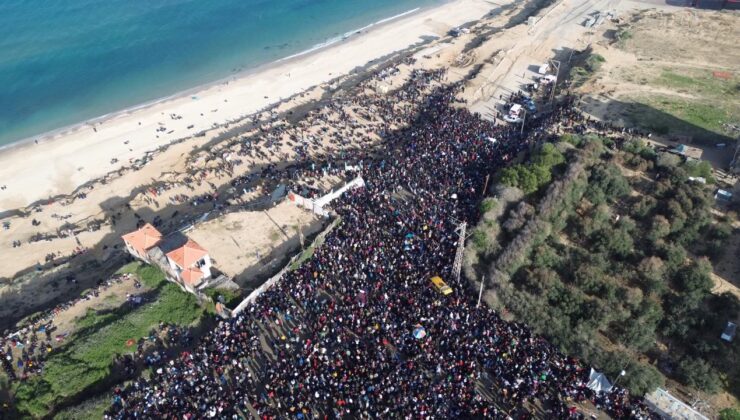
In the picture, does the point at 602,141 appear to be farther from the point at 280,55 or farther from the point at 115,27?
the point at 115,27

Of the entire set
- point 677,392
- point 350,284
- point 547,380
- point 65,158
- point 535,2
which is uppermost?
point 535,2

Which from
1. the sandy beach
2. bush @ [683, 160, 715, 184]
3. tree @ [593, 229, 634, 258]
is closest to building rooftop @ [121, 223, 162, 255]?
the sandy beach

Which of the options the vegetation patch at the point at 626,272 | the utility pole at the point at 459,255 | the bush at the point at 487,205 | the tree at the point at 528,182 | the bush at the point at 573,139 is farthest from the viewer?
the bush at the point at 573,139

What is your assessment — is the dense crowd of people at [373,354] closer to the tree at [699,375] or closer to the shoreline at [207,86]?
the tree at [699,375]

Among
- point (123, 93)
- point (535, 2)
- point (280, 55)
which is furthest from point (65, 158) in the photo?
A: point (535, 2)

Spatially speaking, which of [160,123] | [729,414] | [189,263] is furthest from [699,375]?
[160,123]

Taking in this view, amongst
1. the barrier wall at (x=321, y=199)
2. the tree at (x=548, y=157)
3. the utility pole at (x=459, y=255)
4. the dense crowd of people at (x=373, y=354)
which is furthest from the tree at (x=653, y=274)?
the barrier wall at (x=321, y=199)

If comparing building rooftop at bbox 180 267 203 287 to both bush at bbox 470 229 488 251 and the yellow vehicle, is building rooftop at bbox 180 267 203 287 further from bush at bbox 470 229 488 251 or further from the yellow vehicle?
bush at bbox 470 229 488 251
